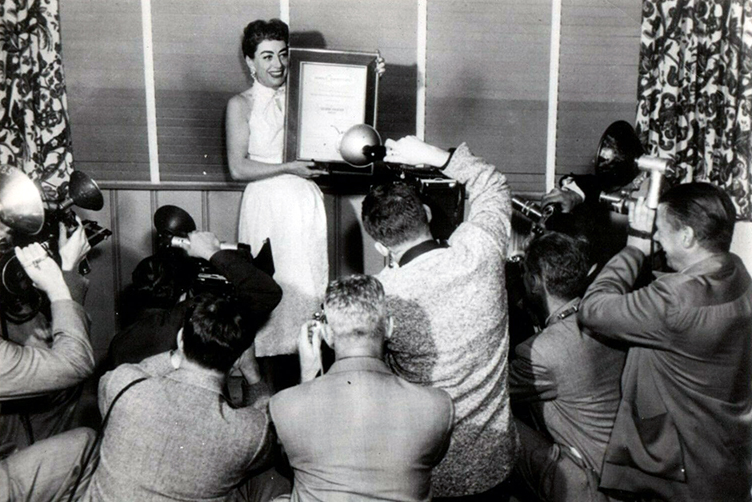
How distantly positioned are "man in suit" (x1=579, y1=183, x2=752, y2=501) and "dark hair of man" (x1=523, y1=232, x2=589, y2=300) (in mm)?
198

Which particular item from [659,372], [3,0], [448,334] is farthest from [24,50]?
[659,372]

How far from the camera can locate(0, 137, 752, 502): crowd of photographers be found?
1803mm

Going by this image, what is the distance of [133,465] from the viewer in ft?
6.38

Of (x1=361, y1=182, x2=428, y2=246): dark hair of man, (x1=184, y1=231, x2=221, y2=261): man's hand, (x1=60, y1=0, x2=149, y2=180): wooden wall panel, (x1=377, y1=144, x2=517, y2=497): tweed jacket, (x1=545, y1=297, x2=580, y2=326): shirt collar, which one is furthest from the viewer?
(x1=60, y1=0, x2=149, y2=180): wooden wall panel

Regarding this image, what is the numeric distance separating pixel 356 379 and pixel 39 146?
2719 millimetres

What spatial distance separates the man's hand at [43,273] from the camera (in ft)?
7.38

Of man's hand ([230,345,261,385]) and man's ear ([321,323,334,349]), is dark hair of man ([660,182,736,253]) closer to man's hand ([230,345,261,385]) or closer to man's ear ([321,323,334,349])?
man's ear ([321,323,334,349])

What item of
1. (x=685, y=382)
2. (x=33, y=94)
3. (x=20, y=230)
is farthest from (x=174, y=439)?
(x=33, y=94)

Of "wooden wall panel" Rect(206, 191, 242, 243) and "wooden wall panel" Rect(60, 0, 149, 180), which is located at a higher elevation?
"wooden wall panel" Rect(60, 0, 149, 180)

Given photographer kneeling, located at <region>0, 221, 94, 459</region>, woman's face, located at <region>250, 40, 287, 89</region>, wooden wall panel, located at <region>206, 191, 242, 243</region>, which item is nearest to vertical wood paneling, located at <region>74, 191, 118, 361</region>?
wooden wall panel, located at <region>206, 191, 242, 243</region>

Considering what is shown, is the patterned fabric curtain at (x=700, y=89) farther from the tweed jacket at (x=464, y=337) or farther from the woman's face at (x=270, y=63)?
the tweed jacket at (x=464, y=337)

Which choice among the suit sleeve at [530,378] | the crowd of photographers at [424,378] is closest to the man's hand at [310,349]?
the crowd of photographers at [424,378]

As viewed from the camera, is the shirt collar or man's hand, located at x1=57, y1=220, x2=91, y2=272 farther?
the shirt collar

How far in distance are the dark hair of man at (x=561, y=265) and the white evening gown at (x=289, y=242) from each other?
1.14 metres
